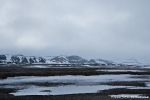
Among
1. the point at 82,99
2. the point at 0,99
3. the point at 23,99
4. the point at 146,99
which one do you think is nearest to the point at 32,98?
the point at 23,99

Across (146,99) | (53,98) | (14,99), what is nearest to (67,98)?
(53,98)

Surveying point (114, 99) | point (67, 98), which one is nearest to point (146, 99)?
point (114, 99)

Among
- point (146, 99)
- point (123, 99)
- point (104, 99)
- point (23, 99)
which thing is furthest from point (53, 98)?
point (146, 99)

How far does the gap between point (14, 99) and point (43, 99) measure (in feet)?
8.96

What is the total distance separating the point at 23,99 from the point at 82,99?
544cm

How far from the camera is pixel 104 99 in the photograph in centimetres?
2105

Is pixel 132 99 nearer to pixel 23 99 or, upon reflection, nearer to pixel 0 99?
pixel 23 99

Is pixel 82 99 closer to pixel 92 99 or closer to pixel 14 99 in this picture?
pixel 92 99

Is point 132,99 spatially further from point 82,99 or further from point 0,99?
point 0,99

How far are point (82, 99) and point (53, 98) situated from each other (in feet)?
9.12

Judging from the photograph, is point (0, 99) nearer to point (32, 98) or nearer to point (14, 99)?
point (14, 99)

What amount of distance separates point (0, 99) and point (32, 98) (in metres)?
2.85

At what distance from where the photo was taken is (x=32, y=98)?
2177cm

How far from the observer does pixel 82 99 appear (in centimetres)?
2119
